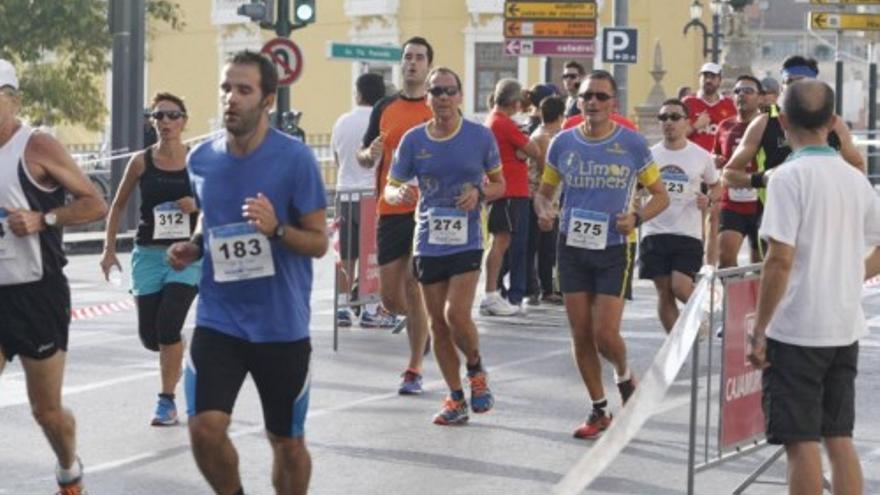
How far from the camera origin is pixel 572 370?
1448cm

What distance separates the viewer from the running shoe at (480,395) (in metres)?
12.0

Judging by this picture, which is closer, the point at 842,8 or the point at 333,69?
the point at 842,8

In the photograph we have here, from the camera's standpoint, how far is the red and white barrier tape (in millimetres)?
18469

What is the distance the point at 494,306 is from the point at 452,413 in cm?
634

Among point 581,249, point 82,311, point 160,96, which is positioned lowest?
point 82,311

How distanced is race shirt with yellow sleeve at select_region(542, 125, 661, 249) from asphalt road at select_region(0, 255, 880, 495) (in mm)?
1035

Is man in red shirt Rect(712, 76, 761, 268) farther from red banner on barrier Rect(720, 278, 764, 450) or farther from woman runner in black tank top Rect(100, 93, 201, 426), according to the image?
red banner on barrier Rect(720, 278, 764, 450)

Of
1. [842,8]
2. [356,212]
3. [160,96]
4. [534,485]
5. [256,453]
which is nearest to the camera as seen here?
[534,485]

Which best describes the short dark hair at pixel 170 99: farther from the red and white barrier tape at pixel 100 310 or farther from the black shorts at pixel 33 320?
the red and white barrier tape at pixel 100 310

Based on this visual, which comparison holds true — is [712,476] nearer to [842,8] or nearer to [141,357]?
[141,357]

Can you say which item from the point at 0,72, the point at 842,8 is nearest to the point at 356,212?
the point at 0,72

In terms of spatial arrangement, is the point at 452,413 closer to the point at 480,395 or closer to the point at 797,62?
the point at 480,395

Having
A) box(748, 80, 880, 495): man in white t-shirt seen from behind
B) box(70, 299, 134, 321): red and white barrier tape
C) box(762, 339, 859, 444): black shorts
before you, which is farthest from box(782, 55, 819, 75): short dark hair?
box(70, 299, 134, 321): red and white barrier tape

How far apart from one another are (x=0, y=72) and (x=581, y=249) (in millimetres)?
3429
